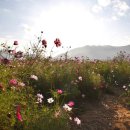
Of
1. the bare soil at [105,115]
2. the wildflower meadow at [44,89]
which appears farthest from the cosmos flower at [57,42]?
the bare soil at [105,115]

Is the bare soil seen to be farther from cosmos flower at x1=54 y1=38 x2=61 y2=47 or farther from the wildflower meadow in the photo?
cosmos flower at x1=54 y1=38 x2=61 y2=47

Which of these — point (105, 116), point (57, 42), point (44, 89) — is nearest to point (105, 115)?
point (105, 116)

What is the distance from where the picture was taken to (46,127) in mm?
3924

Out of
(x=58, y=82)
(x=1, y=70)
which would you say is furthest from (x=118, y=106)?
(x=1, y=70)

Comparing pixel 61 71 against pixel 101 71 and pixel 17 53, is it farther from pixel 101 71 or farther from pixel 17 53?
pixel 101 71

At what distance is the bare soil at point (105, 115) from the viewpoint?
5.08 meters

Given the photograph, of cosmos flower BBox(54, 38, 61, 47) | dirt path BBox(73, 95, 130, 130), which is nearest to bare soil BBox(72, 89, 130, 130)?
dirt path BBox(73, 95, 130, 130)

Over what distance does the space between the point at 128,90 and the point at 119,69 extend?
5.60 ft

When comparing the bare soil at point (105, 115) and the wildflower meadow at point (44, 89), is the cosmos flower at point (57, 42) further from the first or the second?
the bare soil at point (105, 115)

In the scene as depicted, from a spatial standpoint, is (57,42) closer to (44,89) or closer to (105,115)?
(44,89)

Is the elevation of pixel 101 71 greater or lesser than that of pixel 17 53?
lesser

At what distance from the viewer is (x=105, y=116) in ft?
18.4

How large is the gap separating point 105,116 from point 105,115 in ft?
0.22

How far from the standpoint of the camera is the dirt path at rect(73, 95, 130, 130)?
16.7 ft
